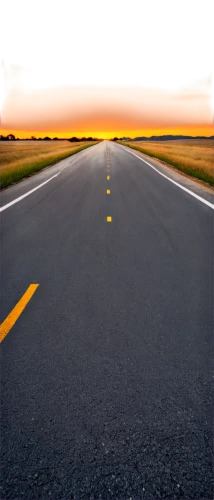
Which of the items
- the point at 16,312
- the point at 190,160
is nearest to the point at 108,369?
Result: the point at 16,312

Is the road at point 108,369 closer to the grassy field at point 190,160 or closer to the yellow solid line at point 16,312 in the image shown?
the yellow solid line at point 16,312

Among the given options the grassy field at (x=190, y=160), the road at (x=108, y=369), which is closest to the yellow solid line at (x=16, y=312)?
the road at (x=108, y=369)

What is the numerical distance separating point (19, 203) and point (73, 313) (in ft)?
28.6

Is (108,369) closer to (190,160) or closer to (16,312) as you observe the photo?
(16,312)

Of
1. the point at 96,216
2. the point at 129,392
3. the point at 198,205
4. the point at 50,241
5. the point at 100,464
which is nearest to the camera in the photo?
the point at 100,464

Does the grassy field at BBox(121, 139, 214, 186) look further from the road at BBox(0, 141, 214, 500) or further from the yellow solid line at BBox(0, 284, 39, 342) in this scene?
the yellow solid line at BBox(0, 284, 39, 342)

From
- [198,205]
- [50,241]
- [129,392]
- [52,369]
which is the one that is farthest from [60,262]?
[198,205]

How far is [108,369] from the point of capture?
3510mm

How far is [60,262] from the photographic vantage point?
6.59m

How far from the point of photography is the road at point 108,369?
2.43 m

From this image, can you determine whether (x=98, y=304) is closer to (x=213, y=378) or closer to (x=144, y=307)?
(x=144, y=307)

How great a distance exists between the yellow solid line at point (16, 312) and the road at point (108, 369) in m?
0.06

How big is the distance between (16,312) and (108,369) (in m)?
1.77

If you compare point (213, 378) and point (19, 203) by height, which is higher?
point (19, 203)
